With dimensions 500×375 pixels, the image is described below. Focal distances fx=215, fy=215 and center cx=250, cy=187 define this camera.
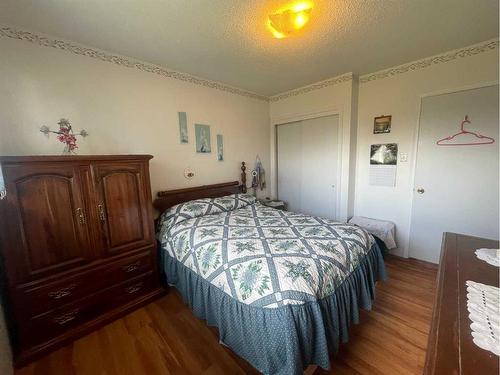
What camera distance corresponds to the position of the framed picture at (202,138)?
2893 mm

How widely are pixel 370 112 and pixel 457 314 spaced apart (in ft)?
9.02

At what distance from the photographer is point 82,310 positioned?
1749 millimetres

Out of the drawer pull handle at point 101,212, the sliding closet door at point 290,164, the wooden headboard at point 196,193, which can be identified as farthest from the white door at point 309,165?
the drawer pull handle at point 101,212

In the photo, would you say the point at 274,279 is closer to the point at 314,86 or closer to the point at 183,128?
the point at 183,128

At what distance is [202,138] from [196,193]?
757 mm

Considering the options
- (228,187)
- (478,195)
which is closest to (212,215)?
(228,187)

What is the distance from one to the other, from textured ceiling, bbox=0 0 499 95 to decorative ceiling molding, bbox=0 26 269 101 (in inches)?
2.2

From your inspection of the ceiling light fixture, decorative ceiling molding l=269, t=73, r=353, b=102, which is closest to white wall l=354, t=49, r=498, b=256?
decorative ceiling molding l=269, t=73, r=353, b=102

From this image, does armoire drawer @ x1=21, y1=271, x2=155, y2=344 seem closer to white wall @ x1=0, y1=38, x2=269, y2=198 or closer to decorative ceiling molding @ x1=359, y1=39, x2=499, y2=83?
white wall @ x1=0, y1=38, x2=269, y2=198

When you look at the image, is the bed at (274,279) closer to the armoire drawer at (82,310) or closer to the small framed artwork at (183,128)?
the armoire drawer at (82,310)

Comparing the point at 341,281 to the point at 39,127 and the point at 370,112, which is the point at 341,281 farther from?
the point at 39,127

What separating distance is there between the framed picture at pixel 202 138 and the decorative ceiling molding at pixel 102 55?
57 centimetres

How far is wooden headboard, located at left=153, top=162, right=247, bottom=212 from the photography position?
8.34ft

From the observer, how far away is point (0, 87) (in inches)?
66.4
